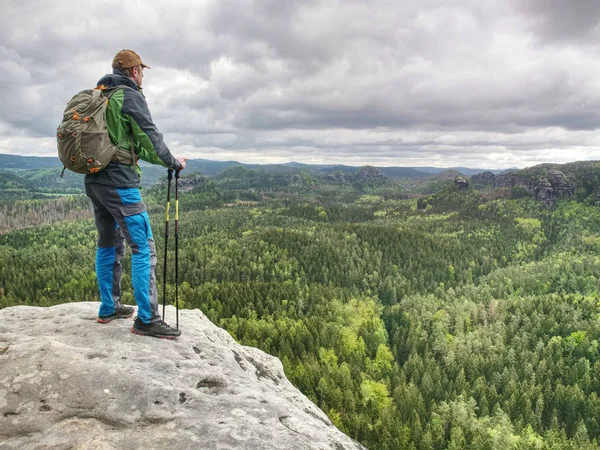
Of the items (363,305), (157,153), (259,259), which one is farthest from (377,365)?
(157,153)

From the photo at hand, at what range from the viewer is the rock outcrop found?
9.48 metres

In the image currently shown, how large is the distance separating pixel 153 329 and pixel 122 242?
3690 millimetres

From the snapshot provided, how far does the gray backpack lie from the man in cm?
38

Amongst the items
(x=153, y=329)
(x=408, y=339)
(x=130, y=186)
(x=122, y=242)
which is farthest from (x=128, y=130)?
(x=408, y=339)

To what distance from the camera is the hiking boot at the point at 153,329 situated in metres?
14.4

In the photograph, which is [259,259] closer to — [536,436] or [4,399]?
[536,436]

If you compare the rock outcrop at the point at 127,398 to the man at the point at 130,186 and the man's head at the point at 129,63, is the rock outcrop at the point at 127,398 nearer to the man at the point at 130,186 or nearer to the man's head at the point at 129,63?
the man at the point at 130,186

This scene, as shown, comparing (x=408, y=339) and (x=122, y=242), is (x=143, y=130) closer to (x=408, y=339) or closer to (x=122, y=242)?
(x=122, y=242)

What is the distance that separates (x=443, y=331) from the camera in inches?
4434

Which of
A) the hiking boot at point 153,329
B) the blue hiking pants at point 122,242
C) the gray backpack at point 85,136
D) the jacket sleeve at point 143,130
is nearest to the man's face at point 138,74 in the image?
the jacket sleeve at point 143,130

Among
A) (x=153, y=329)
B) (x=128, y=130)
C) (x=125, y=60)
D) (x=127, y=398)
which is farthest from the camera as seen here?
(x=153, y=329)

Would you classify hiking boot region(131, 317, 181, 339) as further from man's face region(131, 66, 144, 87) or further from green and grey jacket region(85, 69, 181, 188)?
man's face region(131, 66, 144, 87)

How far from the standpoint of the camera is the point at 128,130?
1316 cm

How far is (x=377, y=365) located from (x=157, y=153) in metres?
90.9
